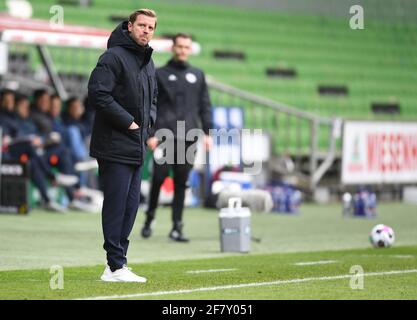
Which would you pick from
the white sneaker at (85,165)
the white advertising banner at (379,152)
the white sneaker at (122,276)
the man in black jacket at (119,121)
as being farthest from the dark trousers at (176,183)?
the white advertising banner at (379,152)

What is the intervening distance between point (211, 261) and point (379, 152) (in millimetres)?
11608

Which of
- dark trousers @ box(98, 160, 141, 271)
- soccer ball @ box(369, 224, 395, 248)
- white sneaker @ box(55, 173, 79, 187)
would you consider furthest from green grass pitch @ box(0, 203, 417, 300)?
white sneaker @ box(55, 173, 79, 187)

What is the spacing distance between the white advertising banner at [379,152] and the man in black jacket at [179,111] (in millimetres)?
8235

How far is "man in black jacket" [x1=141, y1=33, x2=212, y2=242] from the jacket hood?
162 inches

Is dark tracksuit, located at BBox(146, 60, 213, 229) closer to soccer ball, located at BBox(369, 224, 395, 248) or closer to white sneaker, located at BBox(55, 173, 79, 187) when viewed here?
soccer ball, located at BBox(369, 224, 395, 248)

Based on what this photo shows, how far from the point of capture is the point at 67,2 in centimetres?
2964

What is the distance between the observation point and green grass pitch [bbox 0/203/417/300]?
849 cm

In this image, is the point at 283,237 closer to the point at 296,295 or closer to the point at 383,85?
the point at 296,295

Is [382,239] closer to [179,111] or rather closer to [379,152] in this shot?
[179,111]

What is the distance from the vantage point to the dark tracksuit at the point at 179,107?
13578mm

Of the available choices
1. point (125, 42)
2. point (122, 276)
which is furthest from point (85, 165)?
point (122, 276)

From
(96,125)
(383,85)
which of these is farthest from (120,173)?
(383,85)

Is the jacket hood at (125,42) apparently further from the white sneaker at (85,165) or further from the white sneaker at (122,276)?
the white sneaker at (85,165)

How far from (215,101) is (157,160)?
10191mm
